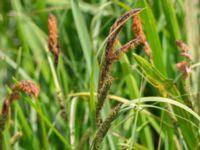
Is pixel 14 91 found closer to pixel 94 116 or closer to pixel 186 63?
pixel 94 116

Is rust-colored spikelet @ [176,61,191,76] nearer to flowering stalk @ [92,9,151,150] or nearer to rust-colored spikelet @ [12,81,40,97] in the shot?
flowering stalk @ [92,9,151,150]

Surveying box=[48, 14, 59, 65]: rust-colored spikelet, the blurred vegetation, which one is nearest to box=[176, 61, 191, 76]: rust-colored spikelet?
the blurred vegetation

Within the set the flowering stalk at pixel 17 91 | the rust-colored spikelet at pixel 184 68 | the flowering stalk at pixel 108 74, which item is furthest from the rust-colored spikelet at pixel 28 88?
the rust-colored spikelet at pixel 184 68

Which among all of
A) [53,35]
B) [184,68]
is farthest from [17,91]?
[184,68]

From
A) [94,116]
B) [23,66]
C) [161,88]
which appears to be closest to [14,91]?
[94,116]

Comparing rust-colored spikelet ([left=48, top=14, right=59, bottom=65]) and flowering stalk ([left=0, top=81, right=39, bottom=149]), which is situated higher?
rust-colored spikelet ([left=48, top=14, right=59, bottom=65])

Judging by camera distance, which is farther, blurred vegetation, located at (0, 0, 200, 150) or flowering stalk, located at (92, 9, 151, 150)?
blurred vegetation, located at (0, 0, 200, 150)

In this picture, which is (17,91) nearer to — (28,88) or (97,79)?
(28,88)

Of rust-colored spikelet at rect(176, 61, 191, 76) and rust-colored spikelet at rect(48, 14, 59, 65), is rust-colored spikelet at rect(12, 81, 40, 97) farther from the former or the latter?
rust-colored spikelet at rect(176, 61, 191, 76)
